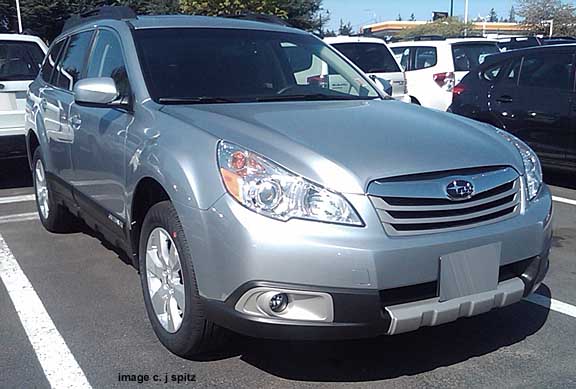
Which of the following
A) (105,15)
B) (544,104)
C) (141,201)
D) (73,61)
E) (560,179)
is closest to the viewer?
(141,201)

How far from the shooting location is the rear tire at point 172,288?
10.2ft

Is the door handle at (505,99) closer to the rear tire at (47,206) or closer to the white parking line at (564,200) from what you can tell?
the white parking line at (564,200)

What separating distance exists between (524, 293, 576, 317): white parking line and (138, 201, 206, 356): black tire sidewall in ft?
6.74

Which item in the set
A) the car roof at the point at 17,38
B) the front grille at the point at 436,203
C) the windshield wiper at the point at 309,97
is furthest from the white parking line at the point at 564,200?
the car roof at the point at 17,38

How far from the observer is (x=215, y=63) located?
414cm

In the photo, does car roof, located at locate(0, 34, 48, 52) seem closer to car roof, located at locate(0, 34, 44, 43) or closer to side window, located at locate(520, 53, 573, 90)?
car roof, located at locate(0, 34, 44, 43)

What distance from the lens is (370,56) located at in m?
11.4

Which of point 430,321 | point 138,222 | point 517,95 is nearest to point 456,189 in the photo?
point 430,321

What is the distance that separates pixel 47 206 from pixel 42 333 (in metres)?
2.26

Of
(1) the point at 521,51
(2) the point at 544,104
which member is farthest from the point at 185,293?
(1) the point at 521,51

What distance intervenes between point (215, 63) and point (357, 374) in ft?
6.76

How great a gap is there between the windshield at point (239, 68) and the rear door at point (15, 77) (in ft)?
12.1

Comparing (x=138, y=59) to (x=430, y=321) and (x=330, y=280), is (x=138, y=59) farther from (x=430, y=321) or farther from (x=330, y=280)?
(x=430, y=321)

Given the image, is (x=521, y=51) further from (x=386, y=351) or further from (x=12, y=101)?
(x=12, y=101)
